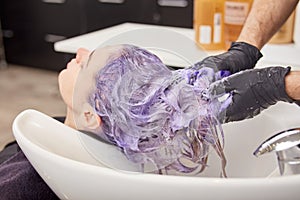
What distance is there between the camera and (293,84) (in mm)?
583

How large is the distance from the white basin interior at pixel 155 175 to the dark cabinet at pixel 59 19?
212 centimetres

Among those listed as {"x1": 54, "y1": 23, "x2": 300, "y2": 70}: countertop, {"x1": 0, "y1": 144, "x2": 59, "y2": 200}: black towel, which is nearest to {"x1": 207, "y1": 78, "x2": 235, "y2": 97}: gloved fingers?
{"x1": 0, "y1": 144, "x2": 59, "y2": 200}: black towel

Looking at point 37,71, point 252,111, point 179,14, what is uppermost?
point 252,111

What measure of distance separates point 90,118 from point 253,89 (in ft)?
0.76

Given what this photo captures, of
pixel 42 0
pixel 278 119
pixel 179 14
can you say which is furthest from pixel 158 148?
pixel 42 0

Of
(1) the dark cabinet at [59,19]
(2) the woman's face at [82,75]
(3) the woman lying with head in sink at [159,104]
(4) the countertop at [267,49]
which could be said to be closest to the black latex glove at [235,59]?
(3) the woman lying with head in sink at [159,104]

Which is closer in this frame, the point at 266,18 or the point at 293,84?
the point at 293,84

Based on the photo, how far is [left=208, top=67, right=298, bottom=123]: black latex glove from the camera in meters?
0.59

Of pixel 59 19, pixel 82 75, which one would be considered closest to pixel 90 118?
pixel 82 75

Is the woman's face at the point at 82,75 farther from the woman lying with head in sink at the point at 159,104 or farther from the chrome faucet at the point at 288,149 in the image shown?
the chrome faucet at the point at 288,149

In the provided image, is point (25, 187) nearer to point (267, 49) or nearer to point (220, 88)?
point (220, 88)

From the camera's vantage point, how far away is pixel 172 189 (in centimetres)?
50

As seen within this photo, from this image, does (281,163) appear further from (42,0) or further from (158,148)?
(42,0)

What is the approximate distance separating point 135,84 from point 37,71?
3.20 m
